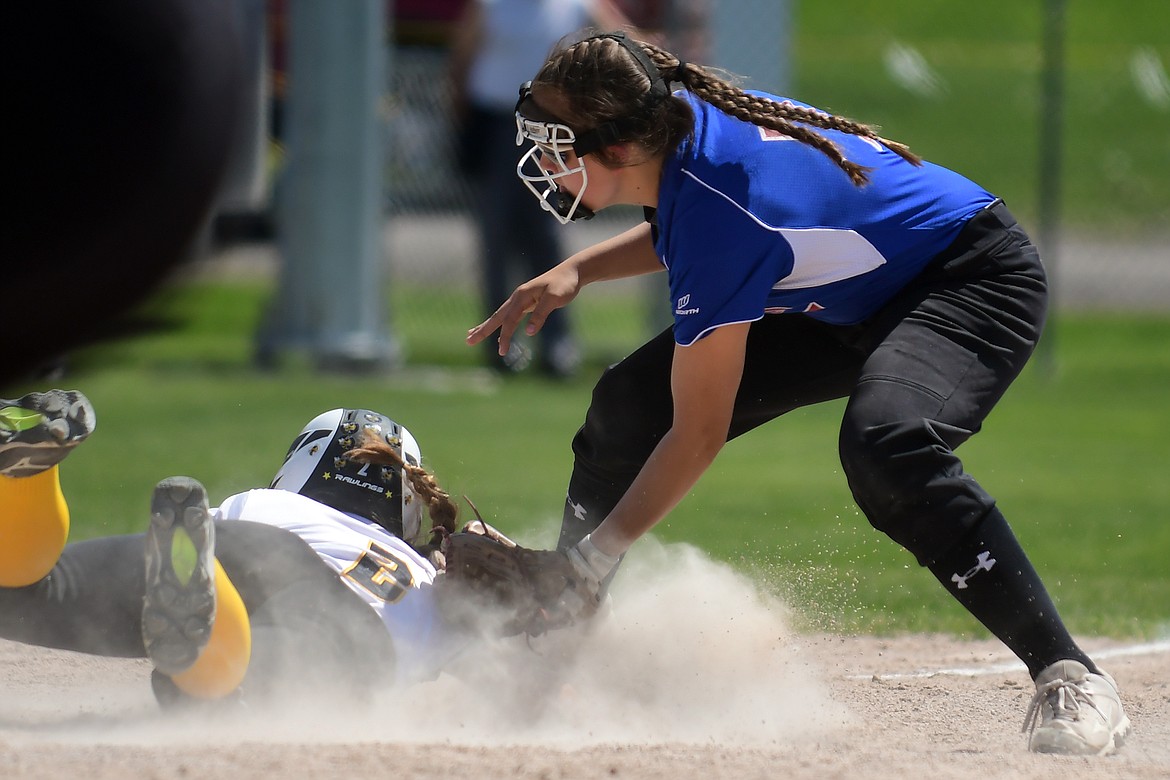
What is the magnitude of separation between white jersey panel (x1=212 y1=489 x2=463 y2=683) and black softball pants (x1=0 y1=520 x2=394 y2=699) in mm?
42

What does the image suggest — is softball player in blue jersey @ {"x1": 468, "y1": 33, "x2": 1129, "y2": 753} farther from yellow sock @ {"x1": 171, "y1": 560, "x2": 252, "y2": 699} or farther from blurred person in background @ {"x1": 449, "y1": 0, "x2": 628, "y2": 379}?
blurred person in background @ {"x1": 449, "y1": 0, "x2": 628, "y2": 379}

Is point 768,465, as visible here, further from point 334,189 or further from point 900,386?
point 900,386

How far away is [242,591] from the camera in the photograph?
340cm

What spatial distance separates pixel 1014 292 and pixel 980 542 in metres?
0.69

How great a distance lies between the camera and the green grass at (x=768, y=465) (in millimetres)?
5332

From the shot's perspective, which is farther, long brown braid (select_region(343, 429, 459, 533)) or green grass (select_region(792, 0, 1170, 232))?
green grass (select_region(792, 0, 1170, 232))

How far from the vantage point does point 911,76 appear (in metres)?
23.3

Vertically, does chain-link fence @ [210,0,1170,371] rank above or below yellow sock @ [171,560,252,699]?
below

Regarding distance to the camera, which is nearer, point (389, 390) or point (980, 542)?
point (980, 542)

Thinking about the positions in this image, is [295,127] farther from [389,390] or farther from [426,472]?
[426,472]

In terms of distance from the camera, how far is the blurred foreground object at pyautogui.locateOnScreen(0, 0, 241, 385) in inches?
48.3

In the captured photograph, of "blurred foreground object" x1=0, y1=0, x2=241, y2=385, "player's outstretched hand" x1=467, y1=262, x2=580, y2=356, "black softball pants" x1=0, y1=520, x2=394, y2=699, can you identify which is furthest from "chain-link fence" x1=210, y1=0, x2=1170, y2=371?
"blurred foreground object" x1=0, y1=0, x2=241, y2=385

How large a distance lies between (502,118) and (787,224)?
23.4 feet

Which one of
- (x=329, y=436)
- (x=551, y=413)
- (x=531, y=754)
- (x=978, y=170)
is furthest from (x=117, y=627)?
(x=978, y=170)
